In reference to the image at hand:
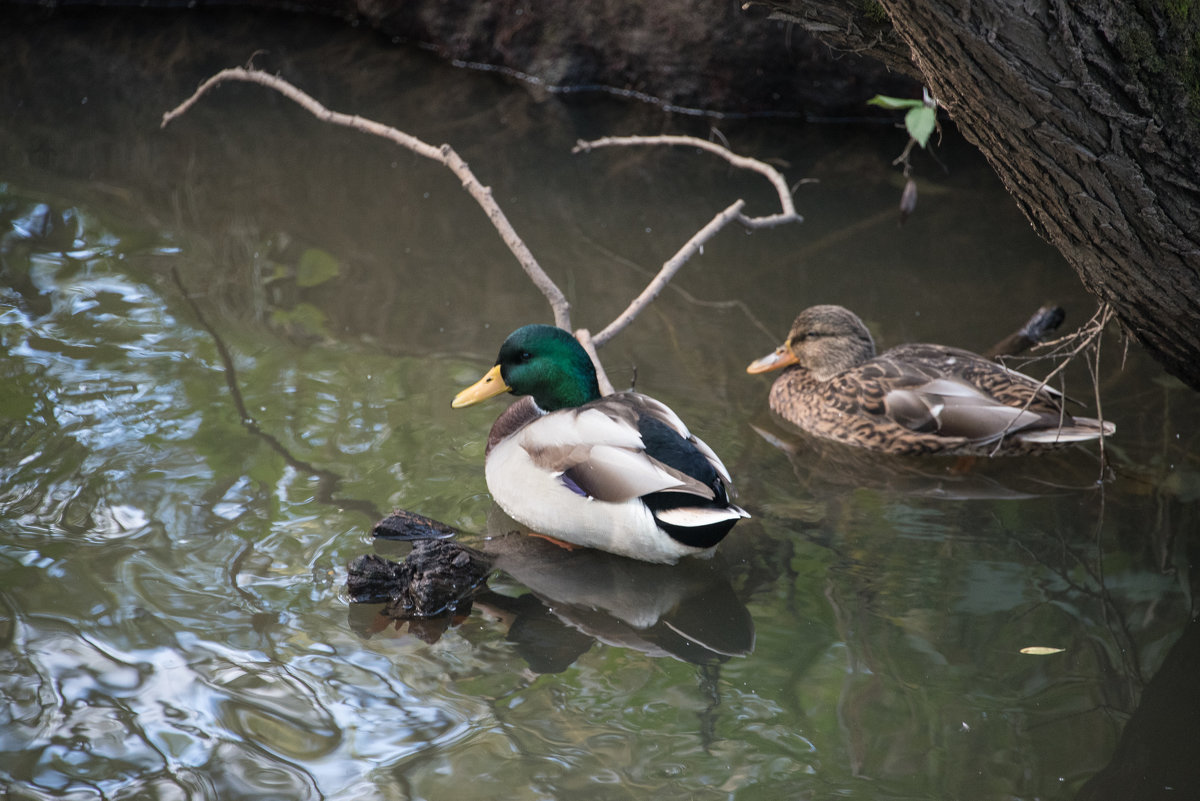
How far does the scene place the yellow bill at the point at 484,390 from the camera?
172 inches

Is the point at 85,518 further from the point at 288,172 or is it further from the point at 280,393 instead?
the point at 288,172

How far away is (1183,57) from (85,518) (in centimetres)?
363

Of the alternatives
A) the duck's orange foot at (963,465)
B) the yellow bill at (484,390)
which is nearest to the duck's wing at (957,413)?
→ the duck's orange foot at (963,465)

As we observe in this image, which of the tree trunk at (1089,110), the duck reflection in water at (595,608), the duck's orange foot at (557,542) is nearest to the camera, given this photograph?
the tree trunk at (1089,110)

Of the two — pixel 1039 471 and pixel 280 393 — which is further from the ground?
pixel 280 393

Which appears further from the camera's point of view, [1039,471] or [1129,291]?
[1039,471]

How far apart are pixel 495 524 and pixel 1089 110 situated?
253 cm

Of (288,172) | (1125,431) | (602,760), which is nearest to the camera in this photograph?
(602,760)

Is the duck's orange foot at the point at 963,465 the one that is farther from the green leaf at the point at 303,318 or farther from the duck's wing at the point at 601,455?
the green leaf at the point at 303,318

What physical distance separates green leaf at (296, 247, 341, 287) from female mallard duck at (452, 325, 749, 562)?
204 cm

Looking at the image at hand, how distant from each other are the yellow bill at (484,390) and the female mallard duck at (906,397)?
142cm

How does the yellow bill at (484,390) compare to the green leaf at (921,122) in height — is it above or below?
below

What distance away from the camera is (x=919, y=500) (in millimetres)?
4340

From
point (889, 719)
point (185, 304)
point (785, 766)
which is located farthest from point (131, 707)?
point (185, 304)
